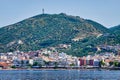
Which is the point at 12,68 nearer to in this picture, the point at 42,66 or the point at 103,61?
the point at 42,66

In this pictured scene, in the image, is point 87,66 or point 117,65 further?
point 87,66

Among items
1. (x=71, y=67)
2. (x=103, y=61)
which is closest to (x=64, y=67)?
(x=71, y=67)

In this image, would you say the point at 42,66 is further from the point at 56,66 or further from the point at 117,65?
the point at 117,65

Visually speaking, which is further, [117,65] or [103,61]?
[103,61]

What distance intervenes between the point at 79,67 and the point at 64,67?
5.94 meters

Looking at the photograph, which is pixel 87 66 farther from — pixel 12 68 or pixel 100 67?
pixel 12 68

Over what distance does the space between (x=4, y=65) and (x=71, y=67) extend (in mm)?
26449

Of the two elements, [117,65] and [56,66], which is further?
[56,66]

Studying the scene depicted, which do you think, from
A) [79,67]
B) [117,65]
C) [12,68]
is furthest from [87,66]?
[12,68]

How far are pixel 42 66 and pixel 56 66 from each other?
563cm

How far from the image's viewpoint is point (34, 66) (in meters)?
199

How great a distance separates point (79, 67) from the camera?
7717 inches

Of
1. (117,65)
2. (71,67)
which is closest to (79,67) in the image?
(71,67)

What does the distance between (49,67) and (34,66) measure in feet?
22.6
